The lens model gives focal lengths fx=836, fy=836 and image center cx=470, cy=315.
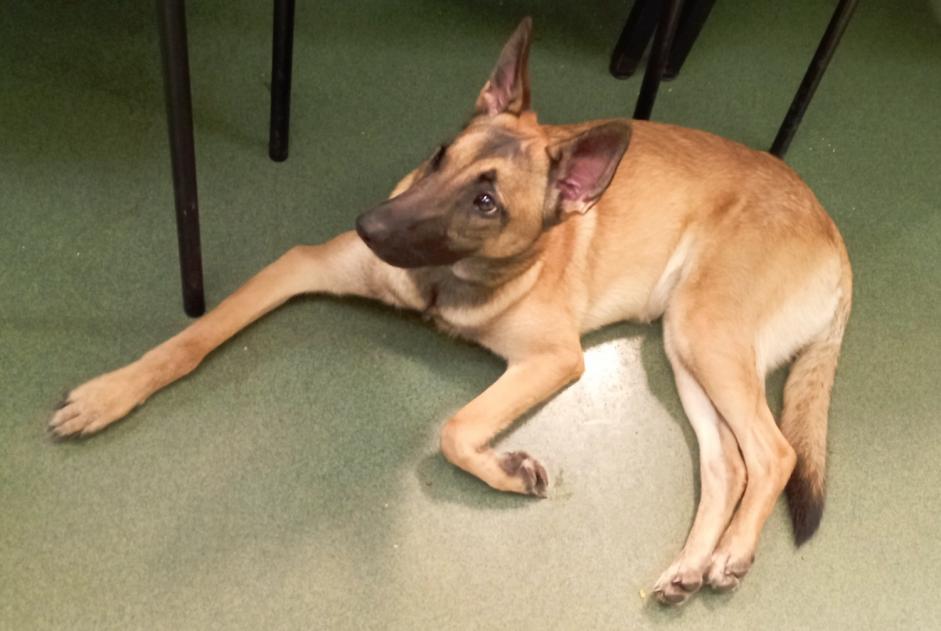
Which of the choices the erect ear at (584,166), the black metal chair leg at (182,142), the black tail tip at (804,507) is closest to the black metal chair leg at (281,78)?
Result: the black metal chair leg at (182,142)

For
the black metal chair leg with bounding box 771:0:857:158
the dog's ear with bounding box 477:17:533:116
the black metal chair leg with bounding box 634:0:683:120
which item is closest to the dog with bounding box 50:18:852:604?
the dog's ear with bounding box 477:17:533:116

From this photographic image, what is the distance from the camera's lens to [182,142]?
198cm

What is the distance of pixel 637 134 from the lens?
257 centimetres

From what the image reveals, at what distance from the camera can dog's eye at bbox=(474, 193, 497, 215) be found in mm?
2029

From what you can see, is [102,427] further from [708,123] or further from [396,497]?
[708,123]

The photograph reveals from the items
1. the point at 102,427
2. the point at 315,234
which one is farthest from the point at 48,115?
the point at 102,427

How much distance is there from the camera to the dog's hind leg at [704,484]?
212 cm

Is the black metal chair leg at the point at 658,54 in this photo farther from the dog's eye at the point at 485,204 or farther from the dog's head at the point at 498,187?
the dog's eye at the point at 485,204

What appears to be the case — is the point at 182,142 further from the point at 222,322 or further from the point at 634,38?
the point at 634,38

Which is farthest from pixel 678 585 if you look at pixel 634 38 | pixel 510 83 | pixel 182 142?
pixel 634 38

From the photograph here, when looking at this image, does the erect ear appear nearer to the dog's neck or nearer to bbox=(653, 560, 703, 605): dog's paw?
the dog's neck

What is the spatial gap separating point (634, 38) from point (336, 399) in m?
1.93

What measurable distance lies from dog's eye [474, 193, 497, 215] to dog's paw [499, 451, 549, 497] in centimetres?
66

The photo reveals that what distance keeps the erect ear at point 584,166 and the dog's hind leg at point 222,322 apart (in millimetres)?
536
